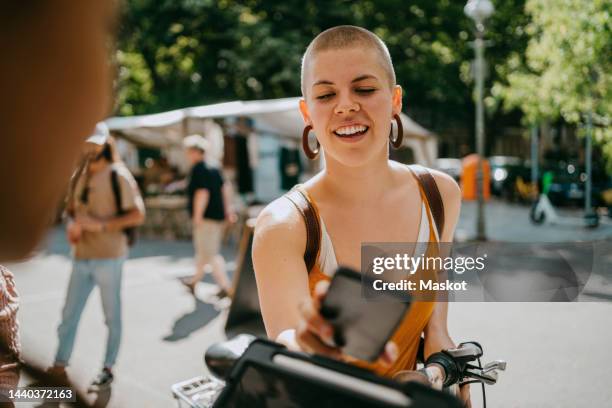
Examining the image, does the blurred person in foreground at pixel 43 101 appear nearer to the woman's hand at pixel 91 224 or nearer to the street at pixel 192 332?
the street at pixel 192 332

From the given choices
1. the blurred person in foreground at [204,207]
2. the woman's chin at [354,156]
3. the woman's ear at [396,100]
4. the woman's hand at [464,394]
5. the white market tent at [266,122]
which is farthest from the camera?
the white market tent at [266,122]

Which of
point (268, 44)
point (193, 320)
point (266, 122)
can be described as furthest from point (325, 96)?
point (268, 44)

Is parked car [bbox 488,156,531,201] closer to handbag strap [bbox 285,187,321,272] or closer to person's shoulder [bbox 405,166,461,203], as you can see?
person's shoulder [bbox 405,166,461,203]

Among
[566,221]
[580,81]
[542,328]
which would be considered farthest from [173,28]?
[542,328]

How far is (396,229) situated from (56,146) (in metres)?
1.03

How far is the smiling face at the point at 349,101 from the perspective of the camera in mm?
1373

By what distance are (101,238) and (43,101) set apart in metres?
3.89

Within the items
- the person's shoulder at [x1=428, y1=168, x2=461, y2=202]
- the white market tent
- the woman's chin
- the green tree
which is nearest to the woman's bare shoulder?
the person's shoulder at [x1=428, y1=168, x2=461, y2=202]

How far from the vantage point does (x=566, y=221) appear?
39.4 feet

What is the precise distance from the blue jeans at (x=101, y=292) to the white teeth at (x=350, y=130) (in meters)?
3.44

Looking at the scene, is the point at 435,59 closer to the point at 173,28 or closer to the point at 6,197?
the point at 173,28

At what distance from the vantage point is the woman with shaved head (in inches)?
52.2

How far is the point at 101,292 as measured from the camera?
436cm

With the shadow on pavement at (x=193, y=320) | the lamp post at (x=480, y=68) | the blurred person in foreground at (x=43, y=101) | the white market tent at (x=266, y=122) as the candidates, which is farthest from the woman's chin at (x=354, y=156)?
the white market tent at (x=266, y=122)
